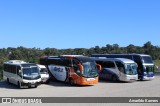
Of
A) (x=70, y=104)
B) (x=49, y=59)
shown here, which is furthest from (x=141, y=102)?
(x=49, y=59)

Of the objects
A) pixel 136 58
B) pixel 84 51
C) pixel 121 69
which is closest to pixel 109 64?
pixel 121 69

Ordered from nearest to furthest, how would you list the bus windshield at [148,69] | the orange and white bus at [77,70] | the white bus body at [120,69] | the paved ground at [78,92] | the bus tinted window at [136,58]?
the paved ground at [78,92]
the orange and white bus at [77,70]
the white bus body at [120,69]
the bus windshield at [148,69]
the bus tinted window at [136,58]

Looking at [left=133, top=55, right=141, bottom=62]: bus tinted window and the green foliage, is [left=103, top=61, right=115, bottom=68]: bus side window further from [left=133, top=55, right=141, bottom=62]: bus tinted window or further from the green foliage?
the green foliage

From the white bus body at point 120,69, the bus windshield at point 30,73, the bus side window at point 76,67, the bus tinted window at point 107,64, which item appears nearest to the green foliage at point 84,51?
the bus tinted window at point 107,64

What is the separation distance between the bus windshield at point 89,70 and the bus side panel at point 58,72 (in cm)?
225

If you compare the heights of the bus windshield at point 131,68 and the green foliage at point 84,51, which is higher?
the green foliage at point 84,51

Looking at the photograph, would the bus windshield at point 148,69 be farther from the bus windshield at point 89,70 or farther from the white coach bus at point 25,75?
the white coach bus at point 25,75

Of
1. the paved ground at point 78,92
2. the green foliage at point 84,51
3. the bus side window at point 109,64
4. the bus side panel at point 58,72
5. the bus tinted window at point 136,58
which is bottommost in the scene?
the paved ground at point 78,92

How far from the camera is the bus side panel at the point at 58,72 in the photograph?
27970 mm

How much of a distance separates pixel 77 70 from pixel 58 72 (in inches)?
125

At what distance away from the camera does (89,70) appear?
26562 mm

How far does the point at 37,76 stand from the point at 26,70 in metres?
1.02

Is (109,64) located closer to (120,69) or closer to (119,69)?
(119,69)

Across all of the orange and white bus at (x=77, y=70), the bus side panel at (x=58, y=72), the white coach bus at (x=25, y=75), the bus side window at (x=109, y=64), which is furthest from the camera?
the bus side window at (x=109, y=64)
